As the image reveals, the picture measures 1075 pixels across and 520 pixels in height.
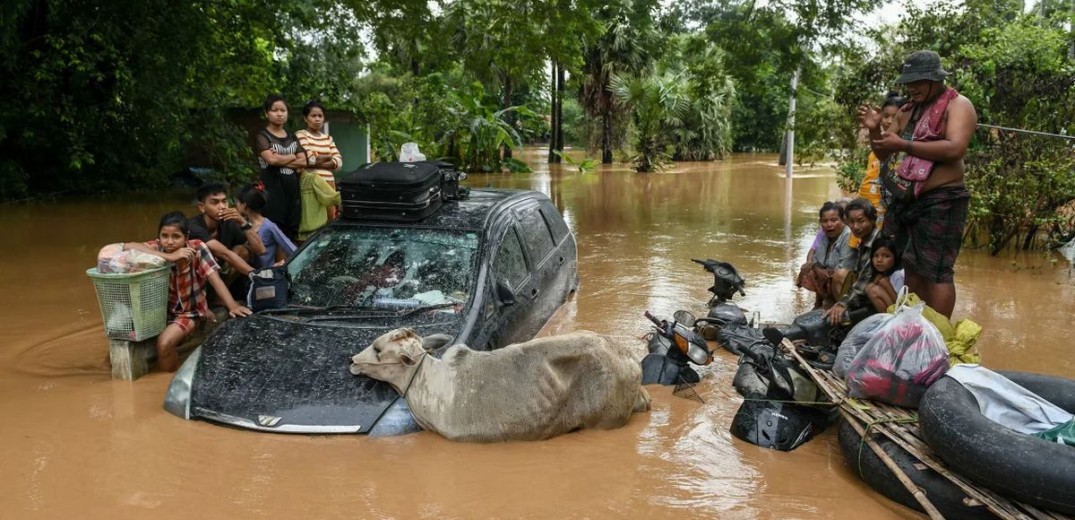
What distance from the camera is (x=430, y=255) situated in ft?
18.6

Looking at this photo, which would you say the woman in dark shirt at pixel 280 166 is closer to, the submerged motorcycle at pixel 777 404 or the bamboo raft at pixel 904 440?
the submerged motorcycle at pixel 777 404

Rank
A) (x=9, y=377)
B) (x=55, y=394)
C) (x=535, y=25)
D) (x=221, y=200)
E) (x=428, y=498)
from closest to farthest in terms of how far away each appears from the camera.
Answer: (x=428, y=498)
(x=55, y=394)
(x=9, y=377)
(x=221, y=200)
(x=535, y=25)

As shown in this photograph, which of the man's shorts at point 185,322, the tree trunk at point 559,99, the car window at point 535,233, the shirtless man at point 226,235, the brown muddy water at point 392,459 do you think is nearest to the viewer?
the brown muddy water at point 392,459

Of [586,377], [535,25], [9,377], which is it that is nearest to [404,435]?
[586,377]

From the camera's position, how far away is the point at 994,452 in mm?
3549

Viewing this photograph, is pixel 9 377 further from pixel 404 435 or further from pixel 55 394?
A: pixel 404 435

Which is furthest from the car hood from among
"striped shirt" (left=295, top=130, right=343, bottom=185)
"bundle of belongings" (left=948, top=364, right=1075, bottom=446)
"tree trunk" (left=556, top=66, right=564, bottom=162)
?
"tree trunk" (left=556, top=66, right=564, bottom=162)

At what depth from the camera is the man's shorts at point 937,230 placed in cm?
536

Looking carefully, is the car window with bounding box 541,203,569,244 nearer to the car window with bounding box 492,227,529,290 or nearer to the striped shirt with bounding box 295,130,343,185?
the car window with bounding box 492,227,529,290

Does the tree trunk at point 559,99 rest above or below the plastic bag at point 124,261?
above

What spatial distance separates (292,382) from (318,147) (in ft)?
11.0

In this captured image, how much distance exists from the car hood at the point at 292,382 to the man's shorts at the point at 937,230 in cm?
312

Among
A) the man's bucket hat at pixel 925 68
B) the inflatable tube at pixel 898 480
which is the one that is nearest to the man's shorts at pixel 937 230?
the man's bucket hat at pixel 925 68

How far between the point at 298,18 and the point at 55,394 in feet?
36.0
